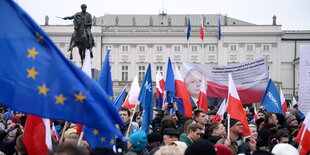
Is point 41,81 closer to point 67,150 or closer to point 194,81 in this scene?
point 67,150

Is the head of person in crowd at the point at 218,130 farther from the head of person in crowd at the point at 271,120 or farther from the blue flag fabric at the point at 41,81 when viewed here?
the blue flag fabric at the point at 41,81

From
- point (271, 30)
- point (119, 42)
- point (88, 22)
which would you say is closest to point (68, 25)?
point (119, 42)

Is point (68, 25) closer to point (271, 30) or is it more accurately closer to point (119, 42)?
point (119, 42)

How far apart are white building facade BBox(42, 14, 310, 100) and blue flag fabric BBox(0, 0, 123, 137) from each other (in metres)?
57.1

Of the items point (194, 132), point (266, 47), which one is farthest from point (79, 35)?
point (266, 47)

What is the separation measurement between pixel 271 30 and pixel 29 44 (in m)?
59.6

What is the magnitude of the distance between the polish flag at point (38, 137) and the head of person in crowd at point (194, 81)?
786cm

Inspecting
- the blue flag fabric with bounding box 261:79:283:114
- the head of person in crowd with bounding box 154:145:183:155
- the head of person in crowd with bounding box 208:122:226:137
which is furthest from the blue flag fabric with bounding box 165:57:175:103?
the head of person in crowd with bounding box 154:145:183:155

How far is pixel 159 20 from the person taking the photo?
67.9m

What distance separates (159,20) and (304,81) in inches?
2382

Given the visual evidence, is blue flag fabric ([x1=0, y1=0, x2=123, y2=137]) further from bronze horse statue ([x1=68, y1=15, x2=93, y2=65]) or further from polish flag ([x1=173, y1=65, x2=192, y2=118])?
bronze horse statue ([x1=68, y1=15, x2=93, y2=65])

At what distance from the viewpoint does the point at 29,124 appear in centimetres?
447

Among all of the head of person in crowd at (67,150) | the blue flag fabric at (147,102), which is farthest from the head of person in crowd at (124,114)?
the head of person in crowd at (67,150)

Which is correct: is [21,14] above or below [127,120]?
above
